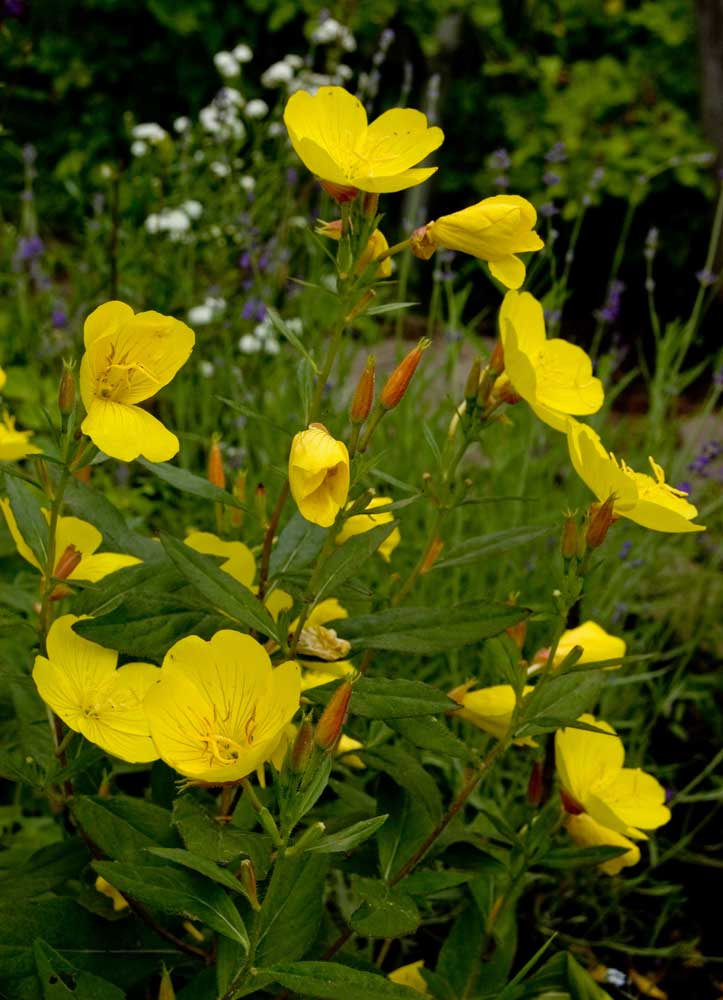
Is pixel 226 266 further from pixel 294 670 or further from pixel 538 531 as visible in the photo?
pixel 294 670

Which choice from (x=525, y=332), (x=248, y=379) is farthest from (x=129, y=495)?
(x=525, y=332)

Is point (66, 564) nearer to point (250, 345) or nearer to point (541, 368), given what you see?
point (541, 368)

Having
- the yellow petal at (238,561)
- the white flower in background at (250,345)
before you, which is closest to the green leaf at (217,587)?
the yellow petal at (238,561)

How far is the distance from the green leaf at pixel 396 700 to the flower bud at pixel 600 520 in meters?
0.21

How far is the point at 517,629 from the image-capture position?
1267mm

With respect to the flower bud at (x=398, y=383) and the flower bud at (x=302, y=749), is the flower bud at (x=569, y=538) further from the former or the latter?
the flower bud at (x=302, y=749)

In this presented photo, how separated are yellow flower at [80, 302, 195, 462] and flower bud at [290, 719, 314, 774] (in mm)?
291

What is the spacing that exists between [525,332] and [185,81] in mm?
4594

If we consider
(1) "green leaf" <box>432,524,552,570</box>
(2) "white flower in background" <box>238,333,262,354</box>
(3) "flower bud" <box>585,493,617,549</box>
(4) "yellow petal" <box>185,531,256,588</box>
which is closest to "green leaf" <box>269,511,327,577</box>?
(4) "yellow petal" <box>185,531,256,588</box>

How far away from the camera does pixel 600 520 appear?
1.06 meters

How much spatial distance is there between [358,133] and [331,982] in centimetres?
83

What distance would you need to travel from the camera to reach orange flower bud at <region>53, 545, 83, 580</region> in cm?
116

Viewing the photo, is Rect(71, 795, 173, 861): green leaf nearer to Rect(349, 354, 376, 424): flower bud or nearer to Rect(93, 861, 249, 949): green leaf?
Rect(93, 861, 249, 949): green leaf

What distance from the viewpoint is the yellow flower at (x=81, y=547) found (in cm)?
121
